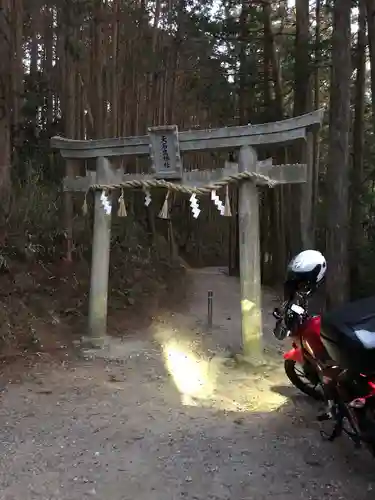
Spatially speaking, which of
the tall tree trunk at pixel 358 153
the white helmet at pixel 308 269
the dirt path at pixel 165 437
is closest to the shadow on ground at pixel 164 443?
the dirt path at pixel 165 437

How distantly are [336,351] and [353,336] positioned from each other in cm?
28

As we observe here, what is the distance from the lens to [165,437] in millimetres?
4070

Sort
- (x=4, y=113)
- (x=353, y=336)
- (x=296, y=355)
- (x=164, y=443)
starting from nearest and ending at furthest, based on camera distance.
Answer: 1. (x=353, y=336)
2. (x=164, y=443)
3. (x=296, y=355)
4. (x=4, y=113)

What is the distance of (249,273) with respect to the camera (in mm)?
6070

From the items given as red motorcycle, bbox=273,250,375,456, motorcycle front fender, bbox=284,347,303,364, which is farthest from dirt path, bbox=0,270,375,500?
motorcycle front fender, bbox=284,347,303,364

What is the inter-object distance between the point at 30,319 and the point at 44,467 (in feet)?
11.0

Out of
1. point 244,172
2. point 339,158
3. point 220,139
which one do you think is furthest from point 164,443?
point 339,158

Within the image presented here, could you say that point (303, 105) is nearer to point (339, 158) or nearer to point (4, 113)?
point (339, 158)

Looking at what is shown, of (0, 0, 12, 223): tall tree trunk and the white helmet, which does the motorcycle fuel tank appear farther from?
(0, 0, 12, 223): tall tree trunk

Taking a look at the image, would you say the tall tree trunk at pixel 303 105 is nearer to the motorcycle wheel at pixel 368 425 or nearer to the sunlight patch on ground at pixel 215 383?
the sunlight patch on ground at pixel 215 383

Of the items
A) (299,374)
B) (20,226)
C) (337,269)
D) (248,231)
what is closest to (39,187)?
(20,226)

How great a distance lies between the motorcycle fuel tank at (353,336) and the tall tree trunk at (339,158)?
5175 millimetres

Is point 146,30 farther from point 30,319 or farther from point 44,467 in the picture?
point 44,467

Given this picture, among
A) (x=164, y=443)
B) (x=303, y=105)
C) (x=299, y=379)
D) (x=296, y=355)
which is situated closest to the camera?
(x=164, y=443)
